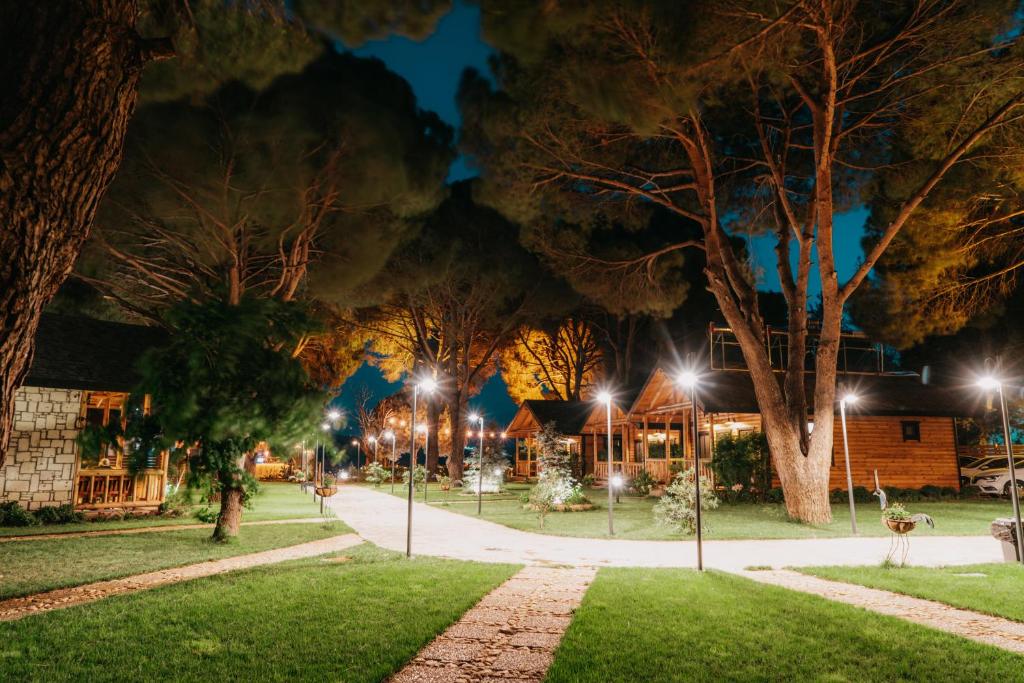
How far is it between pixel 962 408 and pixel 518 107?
1828 centimetres

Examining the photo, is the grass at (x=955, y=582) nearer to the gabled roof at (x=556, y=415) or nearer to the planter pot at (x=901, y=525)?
the planter pot at (x=901, y=525)

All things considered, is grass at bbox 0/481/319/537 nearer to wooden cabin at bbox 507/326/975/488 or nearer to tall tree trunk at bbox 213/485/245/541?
tall tree trunk at bbox 213/485/245/541

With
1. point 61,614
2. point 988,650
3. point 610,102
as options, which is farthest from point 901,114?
point 61,614

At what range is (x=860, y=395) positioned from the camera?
2017 cm

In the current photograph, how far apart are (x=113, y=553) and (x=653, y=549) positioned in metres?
8.07

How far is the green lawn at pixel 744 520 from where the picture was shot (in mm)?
11788

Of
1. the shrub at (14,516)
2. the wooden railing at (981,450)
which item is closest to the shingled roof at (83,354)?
the shrub at (14,516)

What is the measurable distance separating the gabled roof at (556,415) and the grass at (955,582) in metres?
19.9

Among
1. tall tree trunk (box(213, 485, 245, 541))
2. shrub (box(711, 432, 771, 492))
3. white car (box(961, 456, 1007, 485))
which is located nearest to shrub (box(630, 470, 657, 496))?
shrub (box(711, 432, 771, 492))

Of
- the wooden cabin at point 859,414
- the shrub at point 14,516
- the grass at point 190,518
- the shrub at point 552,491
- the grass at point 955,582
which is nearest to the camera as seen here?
the grass at point 955,582

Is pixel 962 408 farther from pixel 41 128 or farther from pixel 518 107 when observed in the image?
pixel 41 128

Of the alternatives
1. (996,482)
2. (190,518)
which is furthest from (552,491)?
(996,482)

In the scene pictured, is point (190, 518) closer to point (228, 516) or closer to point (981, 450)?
point (228, 516)

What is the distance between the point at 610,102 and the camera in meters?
10.1
